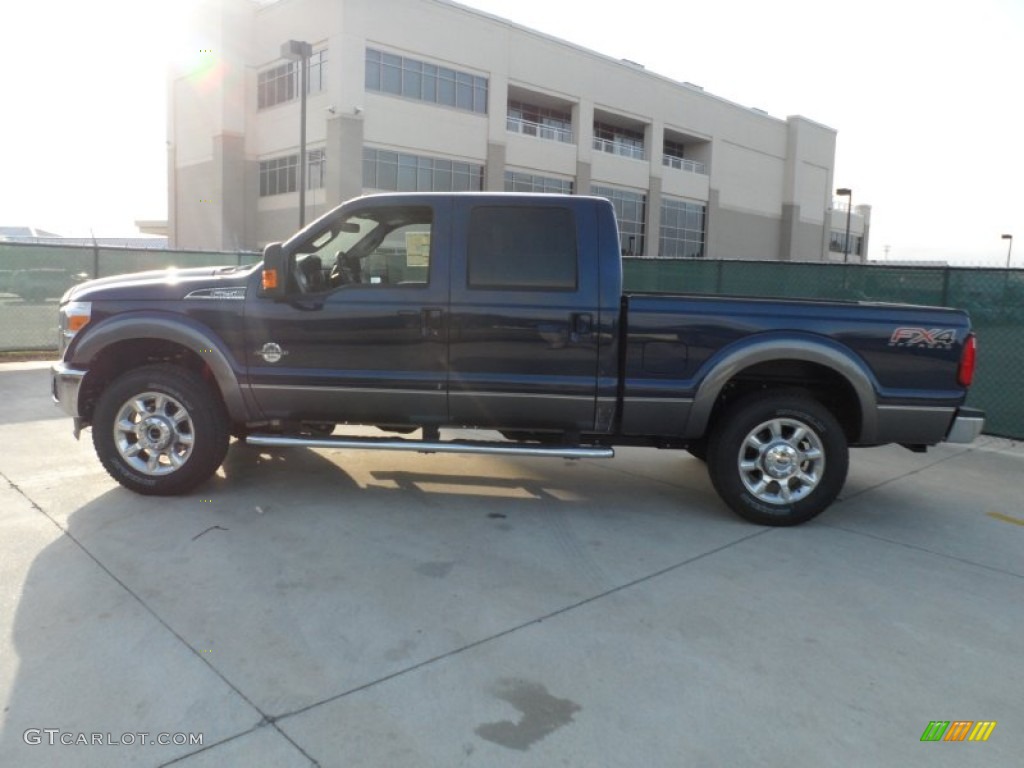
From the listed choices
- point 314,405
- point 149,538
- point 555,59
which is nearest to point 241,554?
point 149,538

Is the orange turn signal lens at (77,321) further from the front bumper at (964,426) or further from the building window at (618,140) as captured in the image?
the building window at (618,140)

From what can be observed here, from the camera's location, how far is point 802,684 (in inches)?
125

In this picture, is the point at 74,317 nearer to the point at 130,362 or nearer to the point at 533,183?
the point at 130,362

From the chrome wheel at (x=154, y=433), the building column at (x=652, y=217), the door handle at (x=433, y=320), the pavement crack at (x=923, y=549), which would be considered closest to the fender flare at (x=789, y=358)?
the pavement crack at (x=923, y=549)

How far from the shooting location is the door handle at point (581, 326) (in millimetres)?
4984

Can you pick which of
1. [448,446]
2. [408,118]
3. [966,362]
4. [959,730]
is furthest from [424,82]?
[959,730]

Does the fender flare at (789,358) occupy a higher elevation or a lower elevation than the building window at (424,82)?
lower

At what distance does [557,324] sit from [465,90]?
39.3 m

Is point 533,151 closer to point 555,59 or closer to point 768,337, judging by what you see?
point 555,59

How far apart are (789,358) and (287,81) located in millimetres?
41282

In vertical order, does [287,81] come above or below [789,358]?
above

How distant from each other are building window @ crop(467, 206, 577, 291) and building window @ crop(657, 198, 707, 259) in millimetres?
50219

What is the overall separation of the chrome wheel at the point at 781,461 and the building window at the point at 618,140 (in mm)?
46939

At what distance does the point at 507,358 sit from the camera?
505 centimetres
